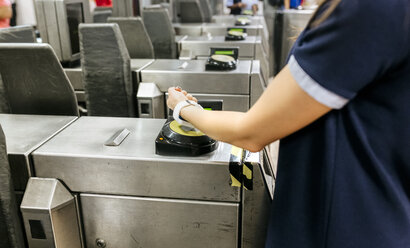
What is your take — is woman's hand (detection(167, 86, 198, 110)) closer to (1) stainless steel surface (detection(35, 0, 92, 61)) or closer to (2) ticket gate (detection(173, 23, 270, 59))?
(1) stainless steel surface (detection(35, 0, 92, 61))

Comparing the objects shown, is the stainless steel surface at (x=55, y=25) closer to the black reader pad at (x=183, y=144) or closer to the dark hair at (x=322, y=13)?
the black reader pad at (x=183, y=144)

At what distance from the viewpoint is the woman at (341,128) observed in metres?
0.52

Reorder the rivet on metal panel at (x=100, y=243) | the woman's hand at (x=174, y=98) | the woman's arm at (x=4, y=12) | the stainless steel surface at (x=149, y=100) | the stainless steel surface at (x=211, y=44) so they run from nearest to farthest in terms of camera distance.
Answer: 1. the woman's hand at (x=174, y=98)
2. the rivet on metal panel at (x=100, y=243)
3. the stainless steel surface at (x=149, y=100)
4. the woman's arm at (x=4, y=12)
5. the stainless steel surface at (x=211, y=44)

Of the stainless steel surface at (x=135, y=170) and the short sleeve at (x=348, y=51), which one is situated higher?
the short sleeve at (x=348, y=51)

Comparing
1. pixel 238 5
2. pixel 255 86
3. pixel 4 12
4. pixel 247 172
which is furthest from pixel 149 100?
pixel 238 5

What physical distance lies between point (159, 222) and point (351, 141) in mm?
519

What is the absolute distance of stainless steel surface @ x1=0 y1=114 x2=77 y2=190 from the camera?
0.91m

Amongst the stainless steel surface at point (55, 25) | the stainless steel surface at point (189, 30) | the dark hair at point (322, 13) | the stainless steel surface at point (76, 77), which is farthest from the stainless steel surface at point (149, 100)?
the stainless steel surface at point (189, 30)

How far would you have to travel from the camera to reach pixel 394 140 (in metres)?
0.60

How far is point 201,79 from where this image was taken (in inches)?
66.2

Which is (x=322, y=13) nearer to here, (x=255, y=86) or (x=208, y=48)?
(x=255, y=86)

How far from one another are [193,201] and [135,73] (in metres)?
0.97

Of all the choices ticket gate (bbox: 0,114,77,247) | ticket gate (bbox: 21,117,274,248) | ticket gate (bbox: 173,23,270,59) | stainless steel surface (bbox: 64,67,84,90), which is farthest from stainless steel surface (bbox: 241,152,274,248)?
ticket gate (bbox: 173,23,270,59)

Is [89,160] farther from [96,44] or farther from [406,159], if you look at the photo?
[96,44]
